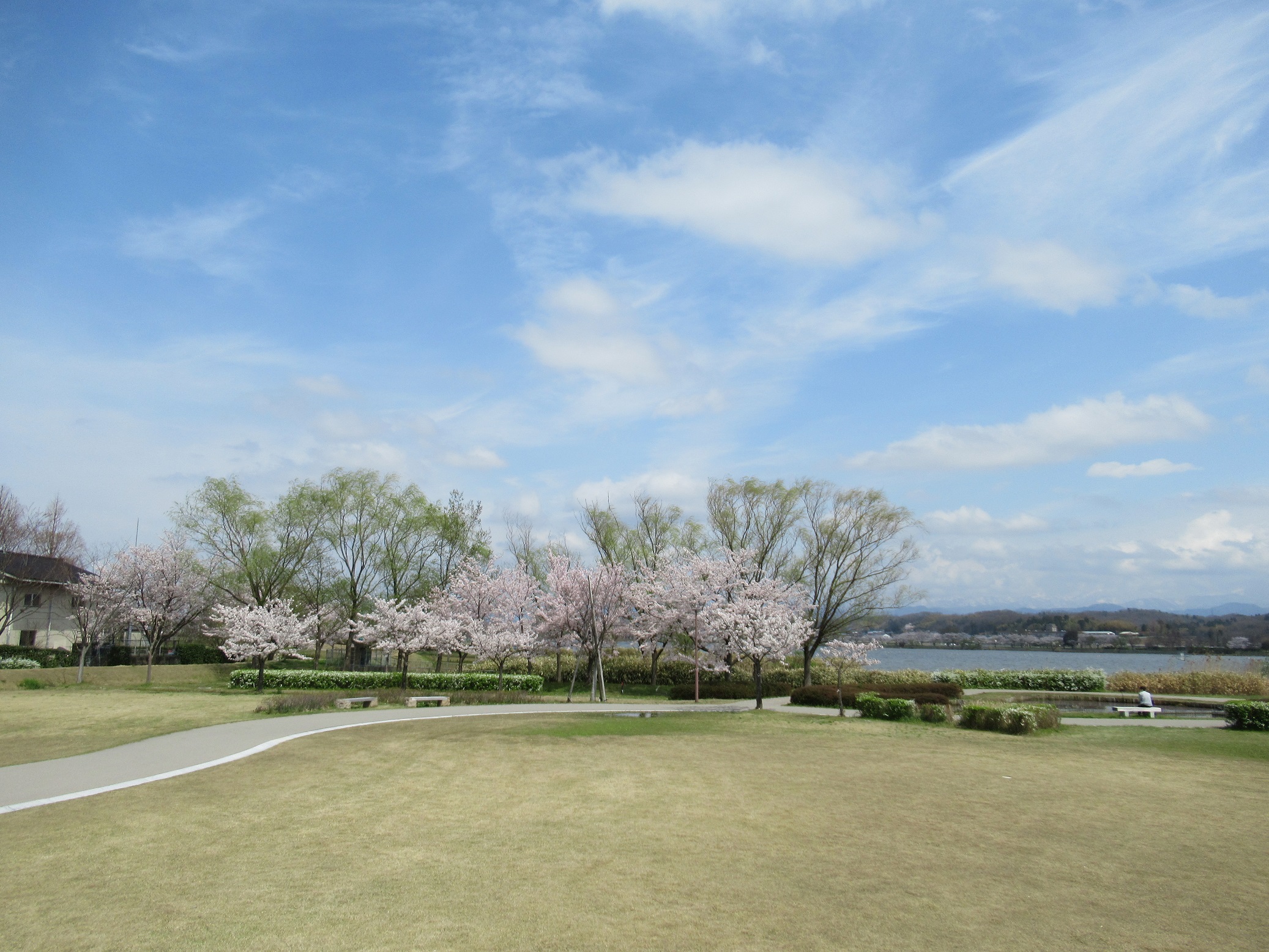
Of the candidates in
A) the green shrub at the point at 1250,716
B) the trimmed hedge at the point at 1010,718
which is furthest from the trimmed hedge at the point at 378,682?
the green shrub at the point at 1250,716

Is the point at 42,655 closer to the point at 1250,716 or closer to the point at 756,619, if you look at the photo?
the point at 756,619

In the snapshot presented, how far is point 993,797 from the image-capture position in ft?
42.3

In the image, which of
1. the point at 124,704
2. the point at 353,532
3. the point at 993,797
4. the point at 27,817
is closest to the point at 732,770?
the point at 993,797

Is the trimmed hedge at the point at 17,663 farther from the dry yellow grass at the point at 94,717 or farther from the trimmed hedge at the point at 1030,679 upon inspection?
the trimmed hedge at the point at 1030,679

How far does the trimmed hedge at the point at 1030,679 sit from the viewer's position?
129 ft

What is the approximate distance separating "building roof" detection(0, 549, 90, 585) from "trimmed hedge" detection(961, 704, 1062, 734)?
1739 inches

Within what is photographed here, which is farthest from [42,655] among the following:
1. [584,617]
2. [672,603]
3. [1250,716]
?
[1250,716]

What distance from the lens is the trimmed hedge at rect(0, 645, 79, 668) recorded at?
38.5 m

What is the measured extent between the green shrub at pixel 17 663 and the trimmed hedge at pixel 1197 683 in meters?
52.3

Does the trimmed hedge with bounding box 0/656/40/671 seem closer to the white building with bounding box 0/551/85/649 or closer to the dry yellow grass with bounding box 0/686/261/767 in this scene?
the white building with bounding box 0/551/85/649

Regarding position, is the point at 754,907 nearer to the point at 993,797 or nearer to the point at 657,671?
the point at 993,797

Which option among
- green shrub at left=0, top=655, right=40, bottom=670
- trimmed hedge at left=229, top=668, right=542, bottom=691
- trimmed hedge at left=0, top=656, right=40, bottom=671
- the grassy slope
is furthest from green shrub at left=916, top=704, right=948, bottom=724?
green shrub at left=0, top=655, right=40, bottom=670

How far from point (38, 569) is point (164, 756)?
140ft

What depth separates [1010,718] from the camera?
71.2 ft
